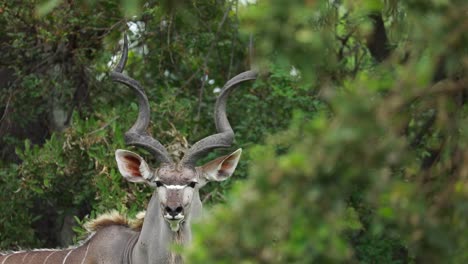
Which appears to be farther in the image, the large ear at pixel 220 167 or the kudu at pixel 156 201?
the large ear at pixel 220 167

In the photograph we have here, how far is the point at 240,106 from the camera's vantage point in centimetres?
645

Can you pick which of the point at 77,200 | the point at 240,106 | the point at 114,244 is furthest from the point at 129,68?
the point at 114,244

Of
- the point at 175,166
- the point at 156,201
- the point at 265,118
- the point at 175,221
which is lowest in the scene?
the point at 175,221

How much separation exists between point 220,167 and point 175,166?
27 centimetres

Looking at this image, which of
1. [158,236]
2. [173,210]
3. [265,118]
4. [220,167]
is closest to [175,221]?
[173,210]

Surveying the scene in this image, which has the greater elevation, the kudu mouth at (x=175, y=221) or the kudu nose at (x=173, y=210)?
the kudu nose at (x=173, y=210)

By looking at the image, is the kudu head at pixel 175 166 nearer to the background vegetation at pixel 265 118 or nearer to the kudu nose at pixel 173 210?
the kudu nose at pixel 173 210

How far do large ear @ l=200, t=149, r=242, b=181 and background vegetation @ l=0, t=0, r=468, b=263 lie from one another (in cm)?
13

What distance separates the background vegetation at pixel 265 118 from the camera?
2.07 meters

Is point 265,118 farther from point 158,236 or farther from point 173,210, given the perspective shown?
point 173,210

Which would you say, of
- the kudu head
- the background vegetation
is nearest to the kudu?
the kudu head

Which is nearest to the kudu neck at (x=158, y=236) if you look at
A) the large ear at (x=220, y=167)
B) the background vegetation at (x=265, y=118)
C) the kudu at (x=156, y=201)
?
the kudu at (x=156, y=201)

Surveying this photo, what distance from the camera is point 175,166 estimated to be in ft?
15.2

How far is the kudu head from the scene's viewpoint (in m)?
4.47
